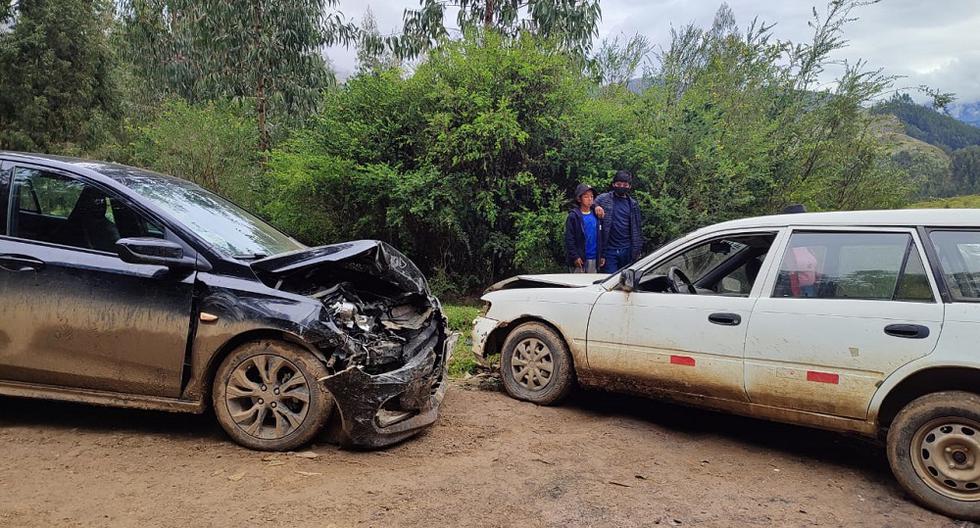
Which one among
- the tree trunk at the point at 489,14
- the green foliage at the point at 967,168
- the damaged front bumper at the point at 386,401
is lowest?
the damaged front bumper at the point at 386,401

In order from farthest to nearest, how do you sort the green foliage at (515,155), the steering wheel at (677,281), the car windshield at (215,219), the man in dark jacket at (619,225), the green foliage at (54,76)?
the green foliage at (54,76)
the green foliage at (515,155)
the man in dark jacket at (619,225)
the steering wheel at (677,281)
the car windshield at (215,219)

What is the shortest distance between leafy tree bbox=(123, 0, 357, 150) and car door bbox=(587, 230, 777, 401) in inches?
549

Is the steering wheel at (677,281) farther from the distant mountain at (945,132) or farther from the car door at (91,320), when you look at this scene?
the distant mountain at (945,132)

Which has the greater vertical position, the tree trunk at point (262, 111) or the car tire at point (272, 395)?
the tree trunk at point (262, 111)

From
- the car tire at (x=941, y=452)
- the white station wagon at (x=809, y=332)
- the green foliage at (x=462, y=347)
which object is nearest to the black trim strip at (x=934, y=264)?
the white station wagon at (x=809, y=332)

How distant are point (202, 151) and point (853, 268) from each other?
12932mm

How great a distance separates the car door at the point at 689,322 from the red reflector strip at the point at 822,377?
16.4 inches

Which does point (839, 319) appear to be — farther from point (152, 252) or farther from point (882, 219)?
point (152, 252)

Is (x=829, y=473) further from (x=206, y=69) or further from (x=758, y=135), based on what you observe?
(x=206, y=69)

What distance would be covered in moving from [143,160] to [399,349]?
13667 mm

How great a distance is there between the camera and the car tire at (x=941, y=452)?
136 inches

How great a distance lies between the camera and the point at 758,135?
9.84 meters

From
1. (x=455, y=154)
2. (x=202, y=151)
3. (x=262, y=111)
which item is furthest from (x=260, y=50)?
(x=455, y=154)

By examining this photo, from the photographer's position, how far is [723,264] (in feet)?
15.7
